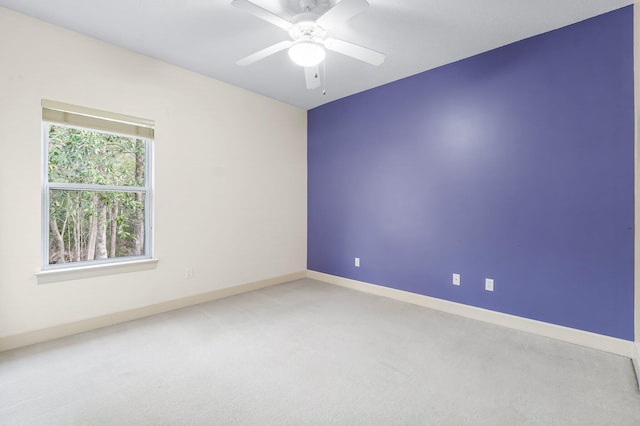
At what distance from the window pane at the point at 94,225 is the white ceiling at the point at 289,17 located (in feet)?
4.73

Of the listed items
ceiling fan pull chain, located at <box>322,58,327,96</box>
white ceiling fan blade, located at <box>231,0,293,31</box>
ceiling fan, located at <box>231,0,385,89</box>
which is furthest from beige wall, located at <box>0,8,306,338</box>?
white ceiling fan blade, located at <box>231,0,293,31</box>

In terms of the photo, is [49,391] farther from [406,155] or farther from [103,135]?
[406,155]

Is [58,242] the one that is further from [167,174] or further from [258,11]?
[258,11]

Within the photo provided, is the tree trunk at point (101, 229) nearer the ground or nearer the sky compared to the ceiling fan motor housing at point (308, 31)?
nearer the ground

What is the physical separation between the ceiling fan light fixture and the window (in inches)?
72.0

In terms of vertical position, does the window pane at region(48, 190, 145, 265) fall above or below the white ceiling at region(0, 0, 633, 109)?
below

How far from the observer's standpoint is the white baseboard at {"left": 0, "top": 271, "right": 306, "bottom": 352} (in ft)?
7.80

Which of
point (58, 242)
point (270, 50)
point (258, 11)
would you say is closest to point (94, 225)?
point (58, 242)

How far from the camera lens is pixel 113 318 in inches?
112

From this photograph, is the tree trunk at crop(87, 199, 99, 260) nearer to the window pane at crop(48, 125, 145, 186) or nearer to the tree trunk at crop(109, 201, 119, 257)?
the tree trunk at crop(109, 201, 119, 257)

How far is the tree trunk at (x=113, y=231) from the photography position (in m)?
2.99

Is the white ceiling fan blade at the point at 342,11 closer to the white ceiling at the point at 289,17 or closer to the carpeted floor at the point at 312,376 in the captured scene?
the white ceiling at the point at 289,17

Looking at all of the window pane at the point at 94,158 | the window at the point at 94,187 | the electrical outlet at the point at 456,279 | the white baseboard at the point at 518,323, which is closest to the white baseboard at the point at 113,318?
the window at the point at 94,187

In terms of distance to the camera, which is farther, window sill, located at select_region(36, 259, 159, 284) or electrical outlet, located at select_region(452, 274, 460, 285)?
electrical outlet, located at select_region(452, 274, 460, 285)
